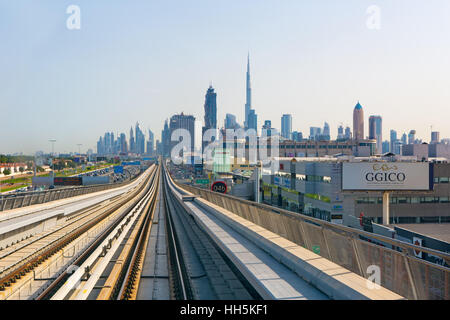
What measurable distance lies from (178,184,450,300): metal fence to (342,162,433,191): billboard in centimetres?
2862

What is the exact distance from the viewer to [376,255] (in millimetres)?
6504

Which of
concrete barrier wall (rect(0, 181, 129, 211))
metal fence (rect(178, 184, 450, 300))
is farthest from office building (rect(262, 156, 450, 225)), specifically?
metal fence (rect(178, 184, 450, 300))

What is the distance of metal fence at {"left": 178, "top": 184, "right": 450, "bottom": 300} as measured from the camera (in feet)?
17.3

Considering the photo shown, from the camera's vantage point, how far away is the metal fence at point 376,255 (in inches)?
208

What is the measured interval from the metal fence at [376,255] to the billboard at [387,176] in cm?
2862

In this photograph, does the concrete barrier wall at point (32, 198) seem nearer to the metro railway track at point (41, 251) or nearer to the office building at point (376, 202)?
the metro railway track at point (41, 251)

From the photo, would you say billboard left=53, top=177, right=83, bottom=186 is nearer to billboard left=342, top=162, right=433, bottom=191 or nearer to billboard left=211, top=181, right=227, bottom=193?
billboard left=211, top=181, right=227, bottom=193

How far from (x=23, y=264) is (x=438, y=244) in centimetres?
1701

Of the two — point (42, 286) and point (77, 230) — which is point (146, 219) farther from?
point (42, 286)

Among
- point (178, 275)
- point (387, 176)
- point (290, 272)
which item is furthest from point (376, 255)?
point (387, 176)

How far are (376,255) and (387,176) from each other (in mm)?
34134

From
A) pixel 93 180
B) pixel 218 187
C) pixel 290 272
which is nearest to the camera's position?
pixel 290 272

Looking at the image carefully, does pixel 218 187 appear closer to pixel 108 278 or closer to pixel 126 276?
pixel 126 276

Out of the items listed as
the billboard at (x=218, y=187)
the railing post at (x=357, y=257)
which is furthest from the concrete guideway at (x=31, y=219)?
the railing post at (x=357, y=257)
